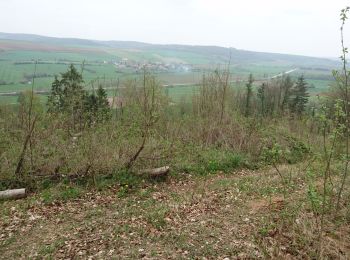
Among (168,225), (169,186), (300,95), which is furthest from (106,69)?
(168,225)

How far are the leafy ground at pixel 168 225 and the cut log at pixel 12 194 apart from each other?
0.82ft

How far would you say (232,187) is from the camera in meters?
8.78

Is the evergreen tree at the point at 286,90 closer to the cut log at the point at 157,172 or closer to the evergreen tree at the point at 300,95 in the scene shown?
the evergreen tree at the point at 300,95

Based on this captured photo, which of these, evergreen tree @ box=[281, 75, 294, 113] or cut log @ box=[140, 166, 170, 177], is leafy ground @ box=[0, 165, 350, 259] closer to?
cut log @ box=[140, 166, 170, 177]

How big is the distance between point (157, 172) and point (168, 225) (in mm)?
3180

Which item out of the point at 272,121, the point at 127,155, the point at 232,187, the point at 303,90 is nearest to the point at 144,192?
the point at 127,155

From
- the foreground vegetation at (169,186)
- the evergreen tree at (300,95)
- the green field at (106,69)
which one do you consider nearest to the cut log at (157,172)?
the foreground vegetation at (169,186)

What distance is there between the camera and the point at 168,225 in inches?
247

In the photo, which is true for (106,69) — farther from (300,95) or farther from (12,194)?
(12,194)

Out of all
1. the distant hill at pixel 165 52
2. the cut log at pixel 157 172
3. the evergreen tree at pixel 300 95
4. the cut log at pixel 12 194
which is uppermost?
the distant hill at pixel 165 52

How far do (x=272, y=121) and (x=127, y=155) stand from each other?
1098 cm

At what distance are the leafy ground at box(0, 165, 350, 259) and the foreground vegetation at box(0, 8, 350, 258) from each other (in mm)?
22

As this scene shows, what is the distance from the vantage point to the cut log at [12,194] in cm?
766

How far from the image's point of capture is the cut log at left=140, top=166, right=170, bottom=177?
9.24m
